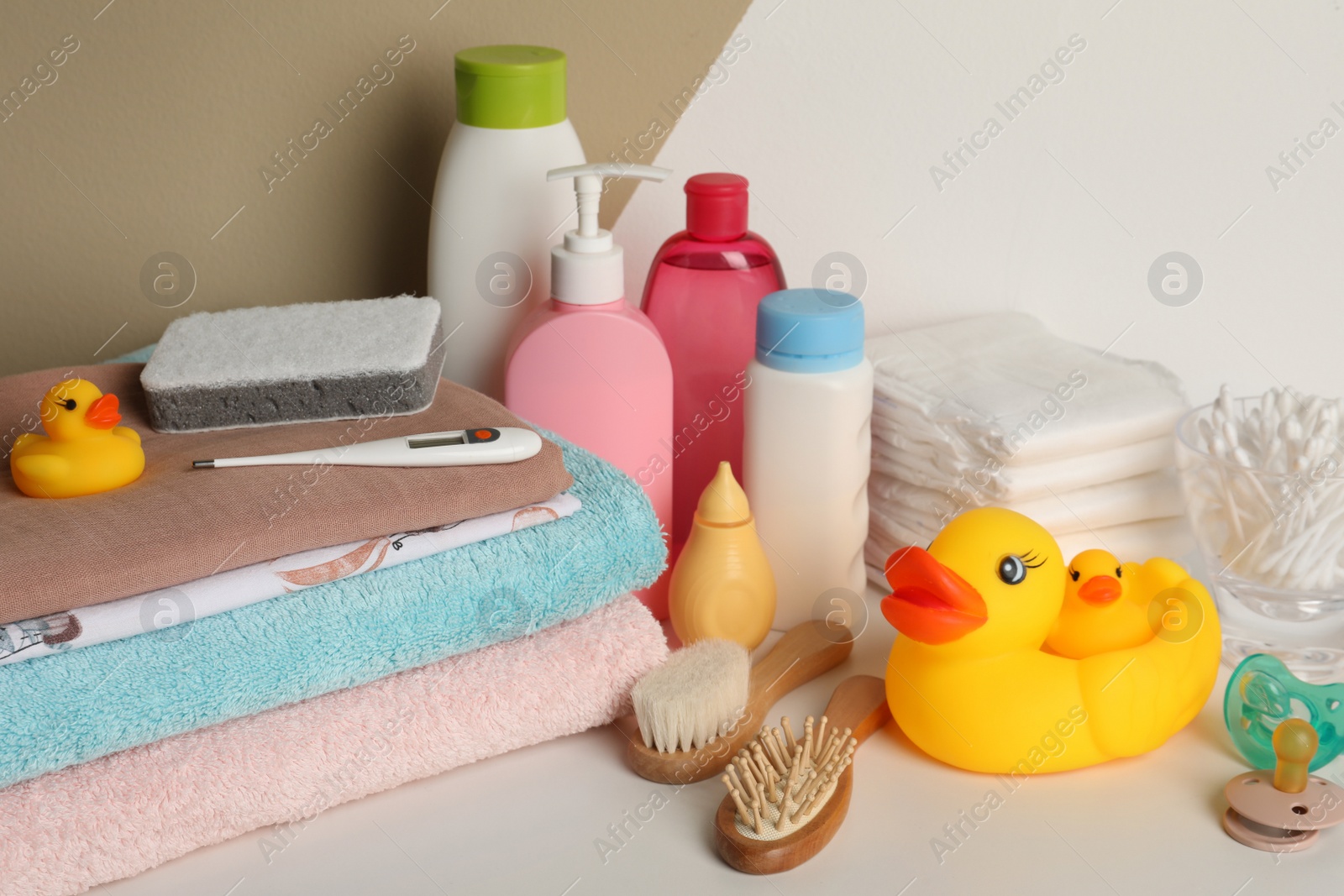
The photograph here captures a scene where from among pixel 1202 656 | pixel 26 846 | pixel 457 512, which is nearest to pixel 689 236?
pixel 457 512

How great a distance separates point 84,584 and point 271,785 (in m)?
0.12

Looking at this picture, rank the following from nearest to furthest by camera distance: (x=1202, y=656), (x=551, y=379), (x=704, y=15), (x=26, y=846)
Answer: (x=26, y=846) → (x=1202, y=656) → (x=551, y=379) → (x=704, y=15)

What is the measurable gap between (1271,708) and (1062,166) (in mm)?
454

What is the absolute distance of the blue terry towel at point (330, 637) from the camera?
48 cm

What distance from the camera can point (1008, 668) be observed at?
0.57m

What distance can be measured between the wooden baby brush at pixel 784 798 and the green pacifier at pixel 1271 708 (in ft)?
0.63

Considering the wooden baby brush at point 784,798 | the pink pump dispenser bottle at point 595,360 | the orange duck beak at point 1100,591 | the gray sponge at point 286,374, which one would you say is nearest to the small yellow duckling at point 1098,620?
the orange duck beak at point 1100,591

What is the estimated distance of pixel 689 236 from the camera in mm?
751

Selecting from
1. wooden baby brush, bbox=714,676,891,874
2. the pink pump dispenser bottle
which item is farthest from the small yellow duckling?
the pink pump dispenser bottle

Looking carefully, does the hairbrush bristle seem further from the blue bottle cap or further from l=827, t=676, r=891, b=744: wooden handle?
the blue bottle cap

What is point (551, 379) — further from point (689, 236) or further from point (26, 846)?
point (26, 846)

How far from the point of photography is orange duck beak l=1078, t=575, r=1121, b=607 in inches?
23.2

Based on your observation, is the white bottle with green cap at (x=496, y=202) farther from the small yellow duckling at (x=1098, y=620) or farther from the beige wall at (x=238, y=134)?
the small yellow duckling at (x=1098, y=620)

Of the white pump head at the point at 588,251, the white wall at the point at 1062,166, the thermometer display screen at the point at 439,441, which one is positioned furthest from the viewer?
the white wall at the point at 1062,166
